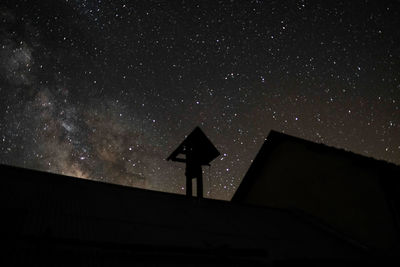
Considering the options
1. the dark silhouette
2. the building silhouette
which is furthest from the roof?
the dark silhouette

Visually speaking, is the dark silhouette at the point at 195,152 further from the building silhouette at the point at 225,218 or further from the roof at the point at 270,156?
the roof at the point at 270,156

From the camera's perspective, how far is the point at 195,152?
13.7 metres

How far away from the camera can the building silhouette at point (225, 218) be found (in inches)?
237

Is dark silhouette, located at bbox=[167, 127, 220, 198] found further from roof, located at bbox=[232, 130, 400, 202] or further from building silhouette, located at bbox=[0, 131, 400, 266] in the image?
roof, located at bbox=[232, 130, 400, 202]

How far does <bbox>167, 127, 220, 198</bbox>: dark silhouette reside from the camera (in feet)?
44.6

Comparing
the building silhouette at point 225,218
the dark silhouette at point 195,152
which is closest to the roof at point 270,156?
the building silhouette at point 225,218

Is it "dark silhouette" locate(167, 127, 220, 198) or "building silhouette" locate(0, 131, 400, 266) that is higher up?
"dark silhouette" locate(167, 127, 220, 198)

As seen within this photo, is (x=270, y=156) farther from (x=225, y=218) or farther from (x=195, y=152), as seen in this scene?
(x=225, y=218)

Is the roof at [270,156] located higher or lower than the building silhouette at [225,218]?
higher

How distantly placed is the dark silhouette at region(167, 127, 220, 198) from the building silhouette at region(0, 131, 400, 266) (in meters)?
2.04

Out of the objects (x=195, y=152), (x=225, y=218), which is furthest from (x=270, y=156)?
(x=225, y=218)

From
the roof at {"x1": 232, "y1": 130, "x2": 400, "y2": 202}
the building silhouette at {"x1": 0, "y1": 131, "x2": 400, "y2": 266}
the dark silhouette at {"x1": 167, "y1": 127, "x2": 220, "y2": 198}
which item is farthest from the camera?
the dark silhouette at {"x1": 167, "y1": 127, "x2": 220, "y2": 198}

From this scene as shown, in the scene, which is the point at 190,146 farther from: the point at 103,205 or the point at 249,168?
the point at 103,205

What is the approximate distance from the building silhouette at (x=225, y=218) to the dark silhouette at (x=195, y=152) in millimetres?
2036
